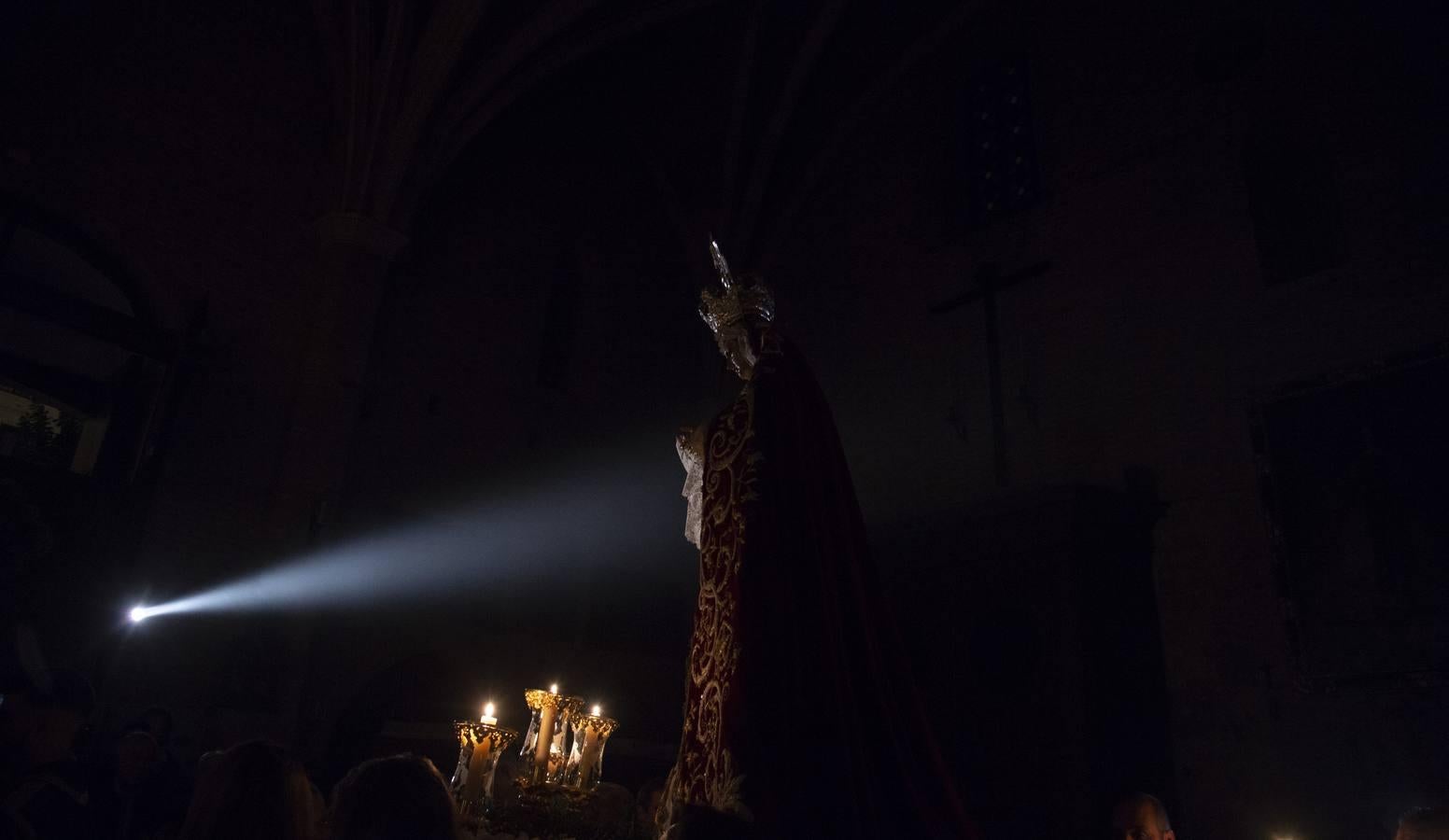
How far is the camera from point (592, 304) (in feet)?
30.9

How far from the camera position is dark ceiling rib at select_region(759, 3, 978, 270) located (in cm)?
912

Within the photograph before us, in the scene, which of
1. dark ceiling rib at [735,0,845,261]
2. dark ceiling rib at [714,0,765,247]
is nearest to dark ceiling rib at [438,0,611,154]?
dark ceiling rib at [714,0,765,247]

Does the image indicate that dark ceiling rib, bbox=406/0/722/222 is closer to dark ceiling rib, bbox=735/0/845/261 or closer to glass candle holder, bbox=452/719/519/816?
A: dark ceiling rib, bbox=735/0/845/261

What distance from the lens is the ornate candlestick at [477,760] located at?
2.76 meters

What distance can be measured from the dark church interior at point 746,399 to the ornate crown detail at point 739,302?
15 millimetres

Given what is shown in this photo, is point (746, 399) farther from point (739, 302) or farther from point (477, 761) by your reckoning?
point (477, 761)

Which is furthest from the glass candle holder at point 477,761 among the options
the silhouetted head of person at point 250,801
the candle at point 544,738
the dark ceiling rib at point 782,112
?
the dark ceiling rib at point 782,112

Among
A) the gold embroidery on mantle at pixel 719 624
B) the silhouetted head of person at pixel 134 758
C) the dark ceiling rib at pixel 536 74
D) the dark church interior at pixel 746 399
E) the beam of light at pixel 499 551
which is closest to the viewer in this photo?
the gold embroidery on mantle at pixel 719 624

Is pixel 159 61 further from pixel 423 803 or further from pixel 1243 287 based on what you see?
pixel 1243 287

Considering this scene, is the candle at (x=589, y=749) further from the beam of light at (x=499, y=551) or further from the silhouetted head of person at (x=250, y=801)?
the beam of light at (x=499, y=551)

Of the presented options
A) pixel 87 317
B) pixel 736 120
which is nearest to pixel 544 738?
pixel 87 317

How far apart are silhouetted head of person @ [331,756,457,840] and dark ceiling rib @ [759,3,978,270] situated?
28.1ft

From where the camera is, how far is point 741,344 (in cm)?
339

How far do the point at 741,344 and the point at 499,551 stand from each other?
543 cm
